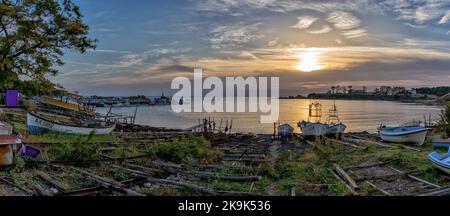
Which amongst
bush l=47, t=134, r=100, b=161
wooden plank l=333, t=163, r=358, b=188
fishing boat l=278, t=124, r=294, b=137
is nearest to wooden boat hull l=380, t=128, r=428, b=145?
fishing boat l=278, t=124, r=294, b=137

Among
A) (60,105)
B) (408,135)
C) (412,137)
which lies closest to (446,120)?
(412,137)

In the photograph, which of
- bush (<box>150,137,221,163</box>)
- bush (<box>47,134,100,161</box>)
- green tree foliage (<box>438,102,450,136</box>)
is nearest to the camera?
bush (<box>47,134,100,161</box>)

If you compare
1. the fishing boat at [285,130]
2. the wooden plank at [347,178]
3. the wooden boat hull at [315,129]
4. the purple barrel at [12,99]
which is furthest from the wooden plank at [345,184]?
the purple barrel at [12,99]

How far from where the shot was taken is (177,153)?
1255cm

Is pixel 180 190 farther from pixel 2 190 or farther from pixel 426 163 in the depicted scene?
pixel 426 163

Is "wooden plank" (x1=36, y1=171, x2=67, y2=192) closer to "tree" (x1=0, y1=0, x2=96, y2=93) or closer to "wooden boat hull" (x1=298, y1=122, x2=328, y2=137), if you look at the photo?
"tree" (x1=0, y1=0, x2=96, y2=93)

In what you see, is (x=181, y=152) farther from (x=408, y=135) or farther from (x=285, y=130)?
(x=285, y=130)

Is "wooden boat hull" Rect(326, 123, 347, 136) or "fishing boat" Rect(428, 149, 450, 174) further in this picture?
"wooden boat hull" Rect(326, 123, 347, 136)

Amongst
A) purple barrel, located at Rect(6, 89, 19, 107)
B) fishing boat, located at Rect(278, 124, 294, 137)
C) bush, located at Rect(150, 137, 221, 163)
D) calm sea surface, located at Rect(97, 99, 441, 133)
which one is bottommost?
calm sea surface, located at Rect(97, 99, 441, 133)

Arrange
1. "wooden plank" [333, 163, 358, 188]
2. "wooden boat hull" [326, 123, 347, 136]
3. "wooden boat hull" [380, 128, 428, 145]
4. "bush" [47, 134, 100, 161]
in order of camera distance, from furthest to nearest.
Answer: "wooden boat hull" [326, 123, 347, 136] → "wooden boat hull" [380, 128, 428, 145] → "bush" [47, 134, 100, 161] → "wooden plank" [333, 163, 358, 188]

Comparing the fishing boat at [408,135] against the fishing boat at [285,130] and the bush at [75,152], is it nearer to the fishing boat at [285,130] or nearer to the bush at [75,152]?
the fishing boat at [285,130]
